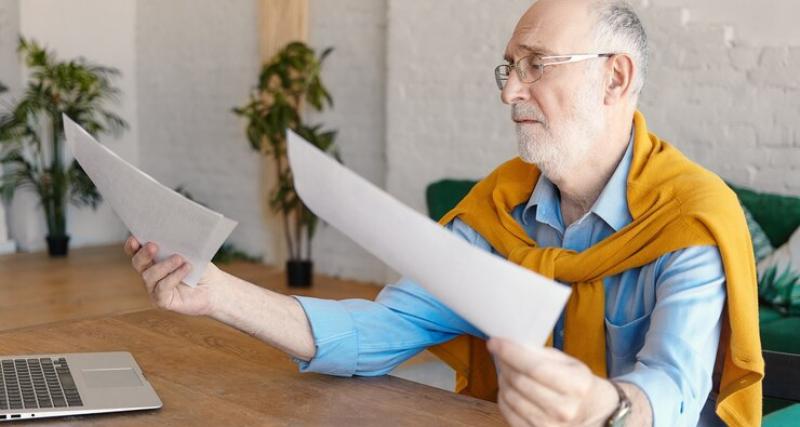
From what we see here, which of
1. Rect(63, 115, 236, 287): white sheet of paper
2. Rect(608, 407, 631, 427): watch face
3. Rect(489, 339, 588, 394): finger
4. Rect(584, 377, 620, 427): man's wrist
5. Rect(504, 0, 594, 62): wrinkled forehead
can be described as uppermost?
Rect(504, 0, 594, 62): wrinkled forehead

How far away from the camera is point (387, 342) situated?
70.0 inches

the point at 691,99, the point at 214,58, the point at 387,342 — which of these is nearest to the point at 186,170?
the point at 214,58

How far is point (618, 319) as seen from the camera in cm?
174

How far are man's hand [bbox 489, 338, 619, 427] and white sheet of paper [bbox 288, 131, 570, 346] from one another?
0.06 feet

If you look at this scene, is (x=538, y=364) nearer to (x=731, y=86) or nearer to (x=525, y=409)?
(x=525, y=409)

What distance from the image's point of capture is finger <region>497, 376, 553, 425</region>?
1.10 metres

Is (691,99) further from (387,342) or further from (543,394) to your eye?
(543,394)

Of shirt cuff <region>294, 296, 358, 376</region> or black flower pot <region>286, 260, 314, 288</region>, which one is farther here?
black flower pot <region>286, 260, 314, 288</region>

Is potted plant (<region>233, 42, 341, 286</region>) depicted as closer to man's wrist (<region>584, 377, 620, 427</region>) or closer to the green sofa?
the green sofa

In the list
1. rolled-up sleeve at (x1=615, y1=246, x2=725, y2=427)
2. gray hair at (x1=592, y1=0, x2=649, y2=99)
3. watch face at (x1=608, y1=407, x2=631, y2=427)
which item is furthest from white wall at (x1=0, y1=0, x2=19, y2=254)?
watch face at (x1=608, y1=407, x2=631, y2=427)

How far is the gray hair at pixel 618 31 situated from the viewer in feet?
5.72

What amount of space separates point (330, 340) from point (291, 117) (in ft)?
14.8

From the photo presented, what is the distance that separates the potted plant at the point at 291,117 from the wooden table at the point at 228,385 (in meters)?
4.10

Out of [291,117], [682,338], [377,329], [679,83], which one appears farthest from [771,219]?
[291,117]
